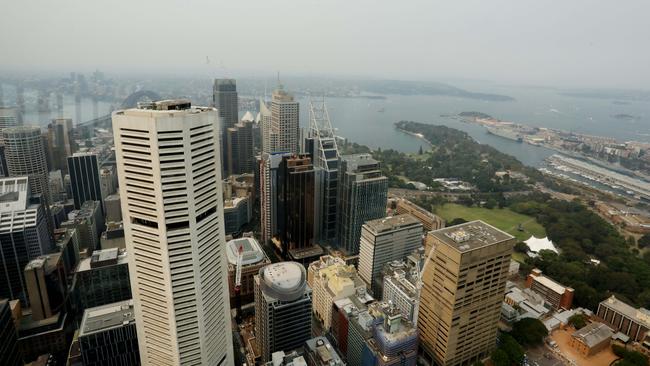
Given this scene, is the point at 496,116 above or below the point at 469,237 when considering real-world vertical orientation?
above

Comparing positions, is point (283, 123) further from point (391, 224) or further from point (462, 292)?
point (462, 292)

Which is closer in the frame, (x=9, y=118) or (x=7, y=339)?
(x=7, y=339)

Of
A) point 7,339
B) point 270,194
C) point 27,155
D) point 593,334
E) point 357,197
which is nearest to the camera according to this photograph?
point 7,339

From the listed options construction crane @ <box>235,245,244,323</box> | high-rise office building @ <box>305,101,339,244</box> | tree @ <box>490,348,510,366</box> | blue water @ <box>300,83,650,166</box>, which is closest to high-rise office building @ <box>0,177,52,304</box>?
construction crane @ <box>235,245,244,323</box>

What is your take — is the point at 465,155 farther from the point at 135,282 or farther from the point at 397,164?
the point at 135,282

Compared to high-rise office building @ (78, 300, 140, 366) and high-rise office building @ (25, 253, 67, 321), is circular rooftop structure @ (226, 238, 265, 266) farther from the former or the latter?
high-rise office building @ (25, 253, 67, 321)

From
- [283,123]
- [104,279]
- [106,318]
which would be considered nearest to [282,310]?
[106,318]

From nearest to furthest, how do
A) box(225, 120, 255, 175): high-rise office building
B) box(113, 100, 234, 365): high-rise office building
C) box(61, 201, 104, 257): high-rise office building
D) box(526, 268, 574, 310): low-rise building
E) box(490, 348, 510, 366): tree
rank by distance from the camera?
1. box(113, 100, 234, 365): high-rise office building
2. box(490, 348, 510, 366): tree
3. box(526, 268, 574, 310): low-rise building
4. box(61, 201, 104, 257): high-rise office building
5. box(225, 120, 255, 175): high-rise office building
